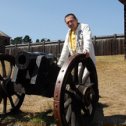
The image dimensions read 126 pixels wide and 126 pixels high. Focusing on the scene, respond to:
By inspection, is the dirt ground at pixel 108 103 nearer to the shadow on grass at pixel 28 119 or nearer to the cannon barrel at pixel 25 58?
the shadow on grass at pixel 28 119

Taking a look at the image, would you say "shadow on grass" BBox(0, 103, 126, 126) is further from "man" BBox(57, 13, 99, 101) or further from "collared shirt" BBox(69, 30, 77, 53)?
"collared shirt" BBox(69, 30, 77, 53)

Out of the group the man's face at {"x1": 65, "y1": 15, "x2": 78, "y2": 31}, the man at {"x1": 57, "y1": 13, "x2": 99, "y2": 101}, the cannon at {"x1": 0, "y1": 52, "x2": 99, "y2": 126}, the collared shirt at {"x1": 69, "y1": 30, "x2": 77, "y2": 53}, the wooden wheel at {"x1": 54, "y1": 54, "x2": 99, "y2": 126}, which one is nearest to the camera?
the wooden wheel at {"x1": 54, "y1": 54, "x2": 99, "y2": 126}

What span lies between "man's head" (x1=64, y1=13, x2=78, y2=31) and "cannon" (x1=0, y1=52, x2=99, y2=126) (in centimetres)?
65

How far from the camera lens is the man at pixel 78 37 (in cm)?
739

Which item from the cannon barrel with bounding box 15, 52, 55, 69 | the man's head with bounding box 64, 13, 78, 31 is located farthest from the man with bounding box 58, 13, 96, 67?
the cannon barrel with bounding box 15, 52, 55, 69

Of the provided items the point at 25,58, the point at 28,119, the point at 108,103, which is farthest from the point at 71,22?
the point at 108,103

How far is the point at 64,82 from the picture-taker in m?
6.43

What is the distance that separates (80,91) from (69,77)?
1.31ft

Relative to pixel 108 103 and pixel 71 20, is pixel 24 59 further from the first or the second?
pixel 108 103

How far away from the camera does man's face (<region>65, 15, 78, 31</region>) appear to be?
7.50 m

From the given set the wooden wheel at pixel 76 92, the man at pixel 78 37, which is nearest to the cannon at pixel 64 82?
the wooden wheel at pixel 76 92

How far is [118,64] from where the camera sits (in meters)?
19.4

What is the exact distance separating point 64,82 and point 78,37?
1.41m

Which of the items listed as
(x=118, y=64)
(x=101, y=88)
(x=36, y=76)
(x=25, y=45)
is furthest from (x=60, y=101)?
(x=25, y=45)
